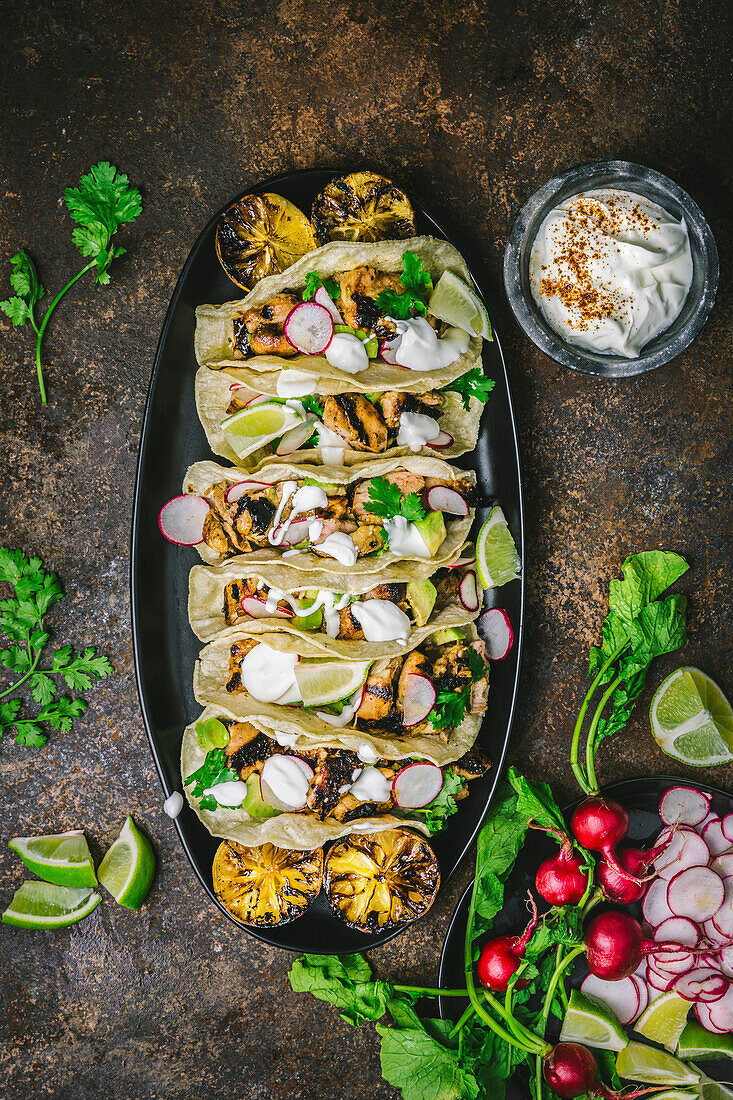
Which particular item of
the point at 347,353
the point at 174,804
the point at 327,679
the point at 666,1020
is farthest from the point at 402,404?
the point at 666,1020

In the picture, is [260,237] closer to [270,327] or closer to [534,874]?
[270,327]

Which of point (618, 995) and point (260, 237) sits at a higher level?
point (260, 237)

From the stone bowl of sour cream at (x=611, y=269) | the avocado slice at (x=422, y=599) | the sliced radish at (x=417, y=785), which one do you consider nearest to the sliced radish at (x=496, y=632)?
the avocado slice at (x=422, y=599)

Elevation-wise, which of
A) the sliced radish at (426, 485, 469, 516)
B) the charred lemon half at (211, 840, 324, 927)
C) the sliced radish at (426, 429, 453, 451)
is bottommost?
the charred lemon half at (211, 840, 324, 927)

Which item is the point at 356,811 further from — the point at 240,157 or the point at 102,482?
the point at 240,157

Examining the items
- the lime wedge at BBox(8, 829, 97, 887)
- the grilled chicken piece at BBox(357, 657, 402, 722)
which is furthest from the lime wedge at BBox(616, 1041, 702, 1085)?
the lime wedge at BBox(8, 829, 97, 887)

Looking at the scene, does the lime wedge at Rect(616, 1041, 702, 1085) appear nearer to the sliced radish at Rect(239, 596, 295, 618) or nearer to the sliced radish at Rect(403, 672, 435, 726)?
the sliced radish at Rect(403, 672, 435, 726)


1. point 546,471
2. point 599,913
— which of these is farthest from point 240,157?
point 599,913
